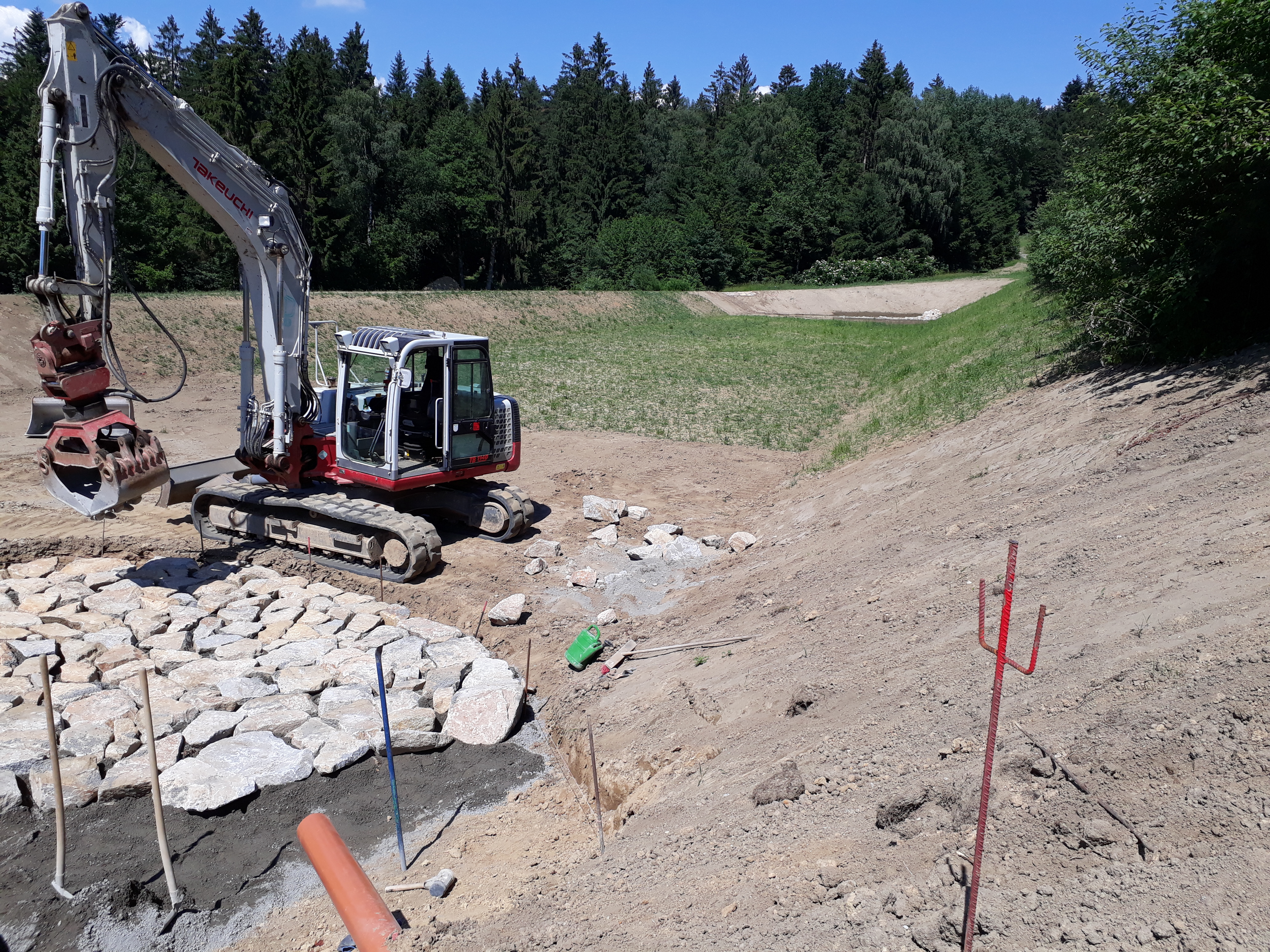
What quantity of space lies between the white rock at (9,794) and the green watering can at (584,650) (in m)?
4.59

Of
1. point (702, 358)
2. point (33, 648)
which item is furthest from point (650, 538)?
point (702, 358)

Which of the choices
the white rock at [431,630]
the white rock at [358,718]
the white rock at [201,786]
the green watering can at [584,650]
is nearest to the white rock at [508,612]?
the white rock at [431,630]

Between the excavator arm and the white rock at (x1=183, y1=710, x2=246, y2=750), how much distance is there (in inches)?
109

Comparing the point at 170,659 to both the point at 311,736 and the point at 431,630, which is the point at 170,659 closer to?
the point at 311,736

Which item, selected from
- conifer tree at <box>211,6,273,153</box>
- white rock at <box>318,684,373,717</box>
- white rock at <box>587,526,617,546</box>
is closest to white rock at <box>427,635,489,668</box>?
white rock at <box>318,684,373,717</box>

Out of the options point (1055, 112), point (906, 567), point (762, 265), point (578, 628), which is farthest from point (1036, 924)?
point (1055, 112)

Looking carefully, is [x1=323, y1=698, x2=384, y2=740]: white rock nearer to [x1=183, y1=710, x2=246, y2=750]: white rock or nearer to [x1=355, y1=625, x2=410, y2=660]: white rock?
[x1=183, y1=710, x2=246, y2=750]: white rock

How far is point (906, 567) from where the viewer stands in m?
8.96

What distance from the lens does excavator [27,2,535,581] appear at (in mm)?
9070

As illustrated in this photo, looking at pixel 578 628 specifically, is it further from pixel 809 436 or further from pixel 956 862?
pixel 809 436

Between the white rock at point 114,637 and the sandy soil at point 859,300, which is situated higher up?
the sandy soil at point 859,300

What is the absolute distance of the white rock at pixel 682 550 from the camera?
11891 millimetres

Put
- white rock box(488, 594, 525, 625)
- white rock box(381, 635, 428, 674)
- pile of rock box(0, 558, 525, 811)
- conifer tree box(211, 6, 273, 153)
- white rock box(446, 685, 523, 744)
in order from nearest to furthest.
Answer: pile of rock box(0, 558, 525, 811) < white rock box(446, 685, 523, 744) < white rock box(381, 635, 428, 674) < white rock box(488, 594, 525, 625) < conifer tree box(211, 6, 273, 153)

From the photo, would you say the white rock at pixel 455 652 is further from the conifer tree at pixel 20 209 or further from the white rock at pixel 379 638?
the conifer tree at pixel 20 209
